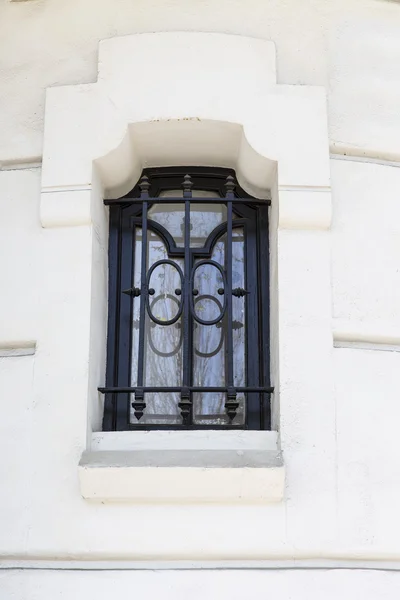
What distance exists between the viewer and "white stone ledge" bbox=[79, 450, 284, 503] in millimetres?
3559

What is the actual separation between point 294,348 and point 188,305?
506 millimetres

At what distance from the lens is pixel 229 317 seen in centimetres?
396

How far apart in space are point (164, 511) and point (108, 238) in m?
1.27

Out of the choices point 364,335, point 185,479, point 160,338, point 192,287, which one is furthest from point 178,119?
point 185,479

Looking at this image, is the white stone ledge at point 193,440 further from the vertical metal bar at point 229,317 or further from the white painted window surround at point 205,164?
the vertical metal bar at point 229,317

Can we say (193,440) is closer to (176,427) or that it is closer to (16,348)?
(176,427)

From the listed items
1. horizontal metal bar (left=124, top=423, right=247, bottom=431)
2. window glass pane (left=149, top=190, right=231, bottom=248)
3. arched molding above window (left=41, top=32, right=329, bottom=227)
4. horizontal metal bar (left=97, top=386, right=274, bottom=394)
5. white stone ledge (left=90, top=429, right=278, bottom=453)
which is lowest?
white stone ledge (left=90, top=429, right=278, bottom=453)

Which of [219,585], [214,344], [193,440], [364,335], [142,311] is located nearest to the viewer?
[219,585]

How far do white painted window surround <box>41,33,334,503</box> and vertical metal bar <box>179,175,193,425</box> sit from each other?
0.16m

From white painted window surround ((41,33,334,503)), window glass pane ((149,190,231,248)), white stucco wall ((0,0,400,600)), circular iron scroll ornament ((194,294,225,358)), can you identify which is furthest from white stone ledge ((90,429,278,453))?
window glass pane ((149,190,231,248))

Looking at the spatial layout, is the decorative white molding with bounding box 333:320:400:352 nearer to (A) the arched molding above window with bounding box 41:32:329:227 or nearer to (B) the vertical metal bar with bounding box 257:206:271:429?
(B) the vertical metal bar with bounding box 257:206:271:429

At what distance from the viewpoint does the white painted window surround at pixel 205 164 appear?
359 cm

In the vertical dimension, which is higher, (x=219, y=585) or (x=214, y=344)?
(x=214, y=344)
